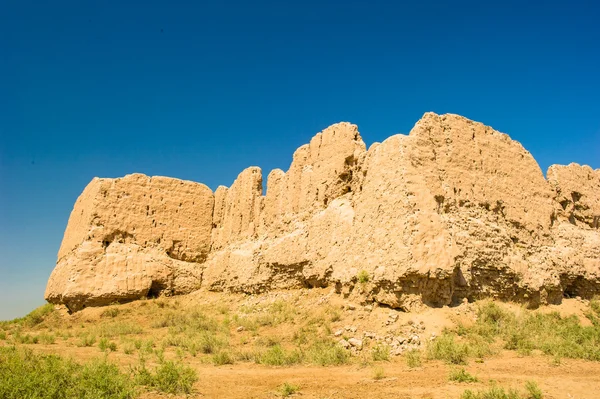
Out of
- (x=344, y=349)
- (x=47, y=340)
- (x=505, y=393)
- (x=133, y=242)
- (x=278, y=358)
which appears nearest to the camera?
(x=505, y=393)

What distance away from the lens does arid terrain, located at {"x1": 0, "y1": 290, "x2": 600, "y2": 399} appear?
24.3 feet

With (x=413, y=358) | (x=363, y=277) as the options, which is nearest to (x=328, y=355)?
(x=413, y=358)

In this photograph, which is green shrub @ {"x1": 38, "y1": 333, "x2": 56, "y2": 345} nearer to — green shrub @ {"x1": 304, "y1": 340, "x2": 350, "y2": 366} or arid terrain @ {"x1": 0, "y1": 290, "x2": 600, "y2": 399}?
arid terrain @ {"x1": 0, "y1": 290, "x2": 600, "y2": 399}

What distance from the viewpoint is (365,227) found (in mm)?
13070

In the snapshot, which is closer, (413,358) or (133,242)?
(413,358)

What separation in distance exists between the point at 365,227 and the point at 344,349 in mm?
3917

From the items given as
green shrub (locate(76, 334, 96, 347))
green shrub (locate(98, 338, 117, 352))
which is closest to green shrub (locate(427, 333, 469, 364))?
green shrub (locate(98, 338, 117, 352))

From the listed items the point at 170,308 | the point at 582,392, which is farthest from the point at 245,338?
the point at 582,392

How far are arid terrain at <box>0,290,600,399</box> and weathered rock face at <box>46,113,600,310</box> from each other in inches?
30.5

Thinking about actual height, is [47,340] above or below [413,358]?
above

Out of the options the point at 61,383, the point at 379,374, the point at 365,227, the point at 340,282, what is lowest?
the point at 379,374

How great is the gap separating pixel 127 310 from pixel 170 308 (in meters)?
1.63

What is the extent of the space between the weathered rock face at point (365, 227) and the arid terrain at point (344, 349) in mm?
775

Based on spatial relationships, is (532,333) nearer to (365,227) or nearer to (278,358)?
(365,227)
